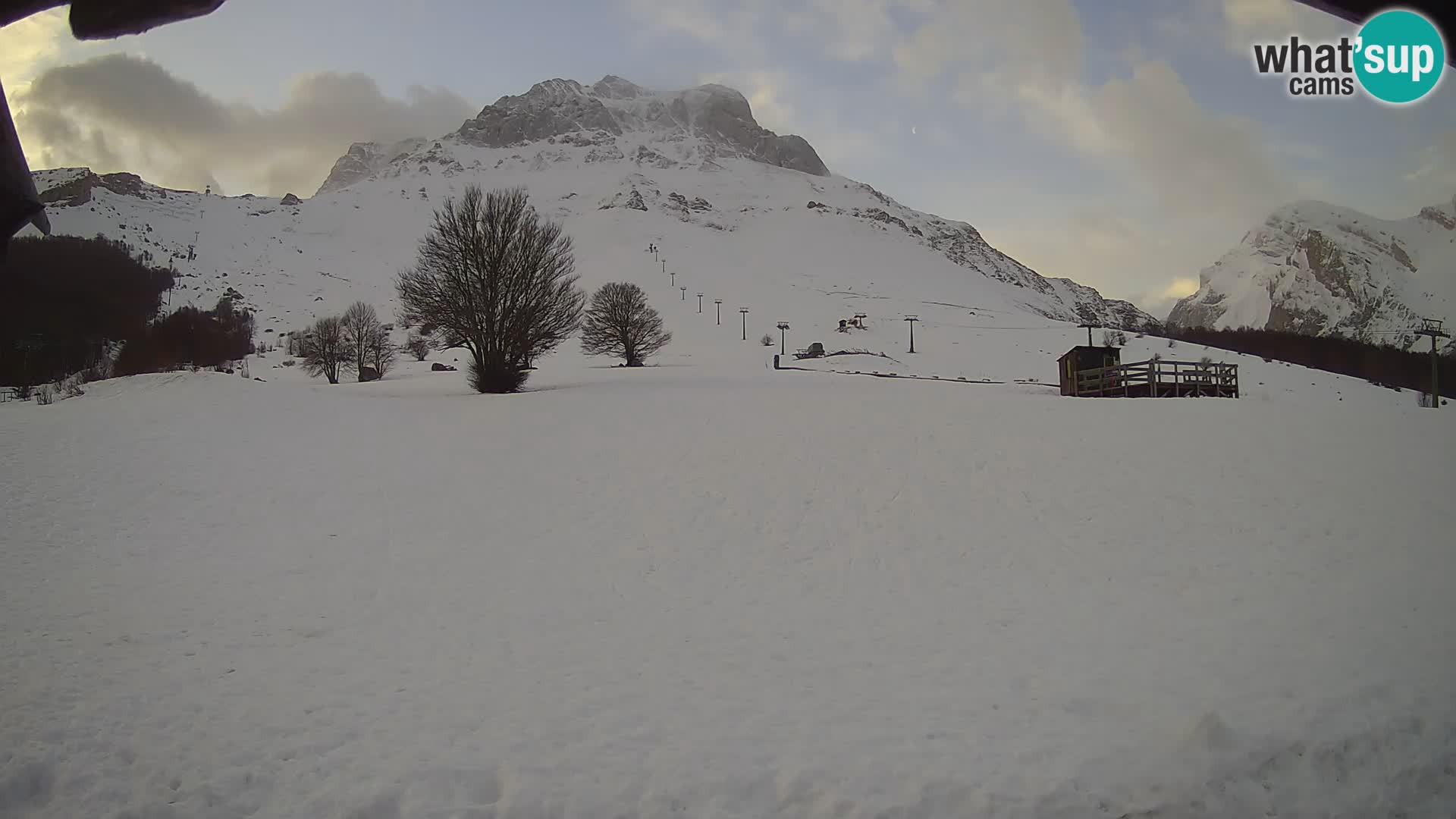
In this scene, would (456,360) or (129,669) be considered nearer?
(129,669)

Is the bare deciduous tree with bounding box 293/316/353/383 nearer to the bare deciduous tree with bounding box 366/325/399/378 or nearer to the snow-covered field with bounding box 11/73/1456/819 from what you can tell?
the bare deciduous tree with bounding box 366/325/399/378

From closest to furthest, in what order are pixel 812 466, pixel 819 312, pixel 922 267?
pixel 812 466 < pixel 819 312 < pixel 922 267

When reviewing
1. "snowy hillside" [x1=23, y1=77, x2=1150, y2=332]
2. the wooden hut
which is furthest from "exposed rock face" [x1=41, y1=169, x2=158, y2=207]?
the wooden hut

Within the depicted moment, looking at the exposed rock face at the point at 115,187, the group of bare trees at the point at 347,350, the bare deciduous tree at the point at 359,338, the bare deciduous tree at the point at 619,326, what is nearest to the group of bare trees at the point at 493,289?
the bare deciduous tree at the point at 619,326

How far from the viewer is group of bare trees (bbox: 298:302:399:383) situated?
53.2m

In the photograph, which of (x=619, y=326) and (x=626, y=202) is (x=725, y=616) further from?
(x=626, y=202)

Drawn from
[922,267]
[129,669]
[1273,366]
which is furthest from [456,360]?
[922,267]

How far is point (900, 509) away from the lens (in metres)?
16.0

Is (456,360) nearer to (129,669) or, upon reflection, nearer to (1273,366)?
(129,669)

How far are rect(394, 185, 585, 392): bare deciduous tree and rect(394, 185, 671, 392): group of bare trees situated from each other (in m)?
0.03

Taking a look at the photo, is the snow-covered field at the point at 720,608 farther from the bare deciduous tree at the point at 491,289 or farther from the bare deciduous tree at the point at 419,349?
the bare deciduous tree at the point at 419,349

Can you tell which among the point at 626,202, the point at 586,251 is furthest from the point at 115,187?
the point at 586,251

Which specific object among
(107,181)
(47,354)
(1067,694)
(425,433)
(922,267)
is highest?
(107,181)

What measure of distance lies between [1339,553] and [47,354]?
3888cm
